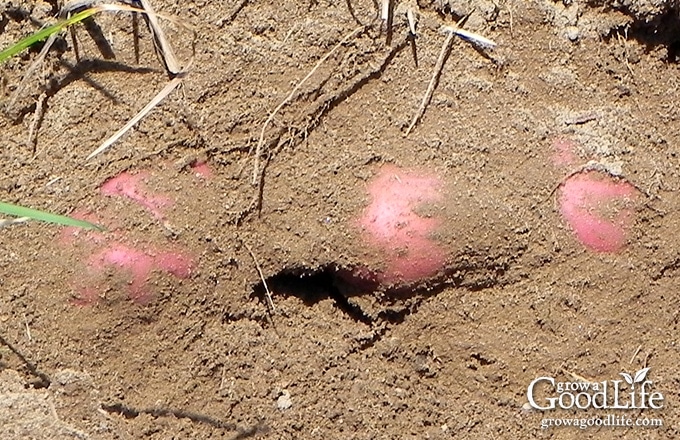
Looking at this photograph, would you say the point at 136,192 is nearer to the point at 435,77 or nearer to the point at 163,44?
the point at 163,44

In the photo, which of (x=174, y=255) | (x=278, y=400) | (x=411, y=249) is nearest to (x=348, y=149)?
(x=411, y=249)

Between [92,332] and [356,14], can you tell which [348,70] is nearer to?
[356,14]

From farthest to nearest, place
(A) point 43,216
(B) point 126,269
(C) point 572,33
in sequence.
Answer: (C) point 572,33 → (B) point 126,269 → (A) point 43,216

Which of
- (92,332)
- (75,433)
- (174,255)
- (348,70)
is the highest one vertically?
(348,70)

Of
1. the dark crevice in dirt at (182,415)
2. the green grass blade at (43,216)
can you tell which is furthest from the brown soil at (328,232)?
the green grass blade at (43,216)

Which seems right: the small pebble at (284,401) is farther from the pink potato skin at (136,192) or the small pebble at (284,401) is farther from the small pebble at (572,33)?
the small pebble at (572,33)

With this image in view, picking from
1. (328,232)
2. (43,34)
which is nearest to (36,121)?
(43,34)

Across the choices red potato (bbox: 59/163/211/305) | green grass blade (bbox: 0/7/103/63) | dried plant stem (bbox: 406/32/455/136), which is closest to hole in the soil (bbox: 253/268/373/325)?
red potato (bbox: 59/163/211/305)
